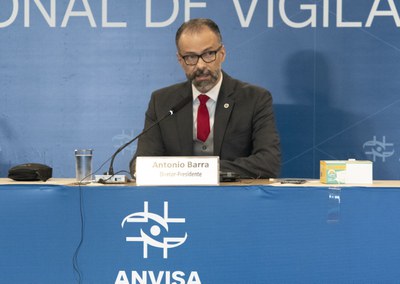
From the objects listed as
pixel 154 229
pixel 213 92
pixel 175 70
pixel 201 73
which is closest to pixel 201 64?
pixel 201 73

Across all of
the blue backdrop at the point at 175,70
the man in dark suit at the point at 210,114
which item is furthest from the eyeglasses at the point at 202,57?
the blue backdrop at the point at 175,70

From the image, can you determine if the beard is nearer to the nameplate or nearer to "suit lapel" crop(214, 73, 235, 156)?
"suit lapel" crop(214, 73, 235, 156)

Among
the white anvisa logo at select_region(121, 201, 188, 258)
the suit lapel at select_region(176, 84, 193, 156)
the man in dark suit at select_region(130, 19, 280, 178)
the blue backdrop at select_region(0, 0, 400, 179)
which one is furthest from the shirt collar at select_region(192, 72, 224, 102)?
the white anvisa logo at select_region(121, 201, 188, 258)

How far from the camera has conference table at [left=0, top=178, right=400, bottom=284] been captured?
83.0 inches

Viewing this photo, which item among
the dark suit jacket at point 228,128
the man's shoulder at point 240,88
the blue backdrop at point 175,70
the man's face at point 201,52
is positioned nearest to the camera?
the man's face at point 201,52

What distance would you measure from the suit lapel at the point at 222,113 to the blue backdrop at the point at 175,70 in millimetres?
839

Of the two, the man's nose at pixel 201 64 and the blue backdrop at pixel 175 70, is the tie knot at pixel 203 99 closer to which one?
the man's nose at pixel 201 64

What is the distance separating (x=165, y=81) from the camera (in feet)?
13.4

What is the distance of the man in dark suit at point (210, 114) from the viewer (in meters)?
3.08

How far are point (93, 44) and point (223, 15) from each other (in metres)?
0.86

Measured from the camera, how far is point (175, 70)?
13.4ft

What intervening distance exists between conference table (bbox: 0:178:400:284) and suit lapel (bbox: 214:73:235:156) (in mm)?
983

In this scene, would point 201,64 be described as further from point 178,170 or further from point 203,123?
point 178,170

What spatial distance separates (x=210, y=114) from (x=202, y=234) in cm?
117
